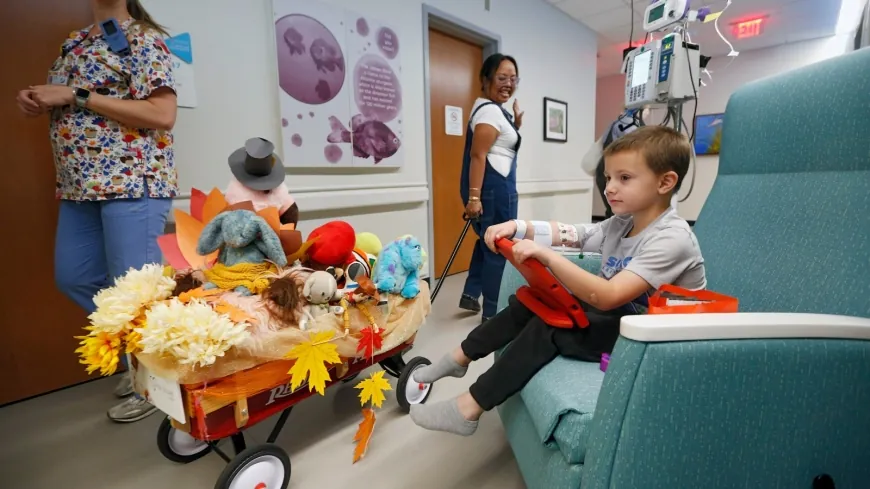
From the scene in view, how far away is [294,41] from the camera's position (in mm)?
1992

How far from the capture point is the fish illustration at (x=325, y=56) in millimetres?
2078

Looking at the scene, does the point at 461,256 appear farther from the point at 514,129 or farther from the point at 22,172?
the point at 22,172

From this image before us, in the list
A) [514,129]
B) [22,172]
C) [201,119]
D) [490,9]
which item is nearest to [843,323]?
[514,129]

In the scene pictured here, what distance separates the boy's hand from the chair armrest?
0.33 m

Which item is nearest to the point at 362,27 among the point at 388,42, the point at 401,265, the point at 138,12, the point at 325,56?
the point at 388,42

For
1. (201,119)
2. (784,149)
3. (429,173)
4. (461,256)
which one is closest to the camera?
(784,149)

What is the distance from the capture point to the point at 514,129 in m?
2.20

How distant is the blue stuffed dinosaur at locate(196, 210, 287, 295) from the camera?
100 centimetres

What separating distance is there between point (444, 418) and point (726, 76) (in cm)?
649

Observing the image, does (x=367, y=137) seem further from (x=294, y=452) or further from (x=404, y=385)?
(x=294, y=452)

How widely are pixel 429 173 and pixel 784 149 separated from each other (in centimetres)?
204

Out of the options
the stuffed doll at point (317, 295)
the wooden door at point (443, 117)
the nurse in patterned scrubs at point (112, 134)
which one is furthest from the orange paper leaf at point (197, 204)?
the wooden door at point (443, 117)

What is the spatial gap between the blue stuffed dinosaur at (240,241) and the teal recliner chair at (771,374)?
692 millimetres

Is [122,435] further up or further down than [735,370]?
further down
